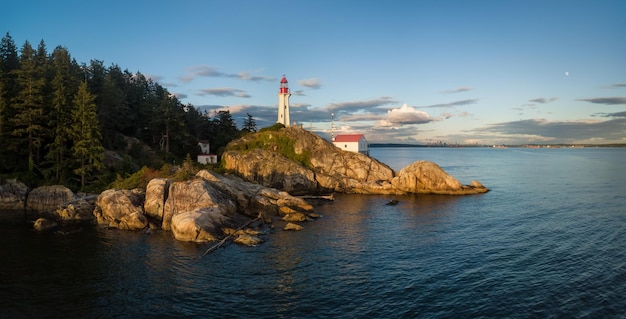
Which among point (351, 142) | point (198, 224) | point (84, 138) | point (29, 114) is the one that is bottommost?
point (198, 224)

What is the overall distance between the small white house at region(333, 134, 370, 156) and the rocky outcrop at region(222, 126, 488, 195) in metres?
7.40

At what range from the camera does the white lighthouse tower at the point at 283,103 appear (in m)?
84.8

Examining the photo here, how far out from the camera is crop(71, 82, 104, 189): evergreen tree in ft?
167

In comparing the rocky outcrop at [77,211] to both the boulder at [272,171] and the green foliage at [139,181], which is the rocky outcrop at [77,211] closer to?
the green foliage at [139,181]

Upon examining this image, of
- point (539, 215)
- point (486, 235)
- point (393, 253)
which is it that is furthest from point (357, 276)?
point (539, 215)

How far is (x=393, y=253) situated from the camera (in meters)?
30.6

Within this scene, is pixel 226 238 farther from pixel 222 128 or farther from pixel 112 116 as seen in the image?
pixel 222 128

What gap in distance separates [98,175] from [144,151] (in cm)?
1490

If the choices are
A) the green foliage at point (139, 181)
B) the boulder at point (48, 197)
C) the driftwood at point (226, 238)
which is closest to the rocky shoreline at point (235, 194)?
the boulder at point (48, 197)

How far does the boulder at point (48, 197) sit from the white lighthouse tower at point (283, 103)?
4576 cm

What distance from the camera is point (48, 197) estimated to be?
48.2 metres

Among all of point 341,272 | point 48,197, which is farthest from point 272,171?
point 341,272

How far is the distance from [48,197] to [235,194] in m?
24.9

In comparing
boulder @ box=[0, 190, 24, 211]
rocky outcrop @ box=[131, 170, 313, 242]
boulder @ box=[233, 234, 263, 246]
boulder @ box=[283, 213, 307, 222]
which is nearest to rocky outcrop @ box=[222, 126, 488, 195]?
rocky outcrop @ box=[131, 170, 313, 242]
